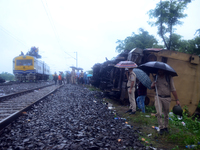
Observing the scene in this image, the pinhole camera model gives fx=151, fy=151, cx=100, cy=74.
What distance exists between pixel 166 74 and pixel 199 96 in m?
4.07

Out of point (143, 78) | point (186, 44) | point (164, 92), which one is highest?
point (186, 44)

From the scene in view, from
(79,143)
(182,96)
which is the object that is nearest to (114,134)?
(79,143)

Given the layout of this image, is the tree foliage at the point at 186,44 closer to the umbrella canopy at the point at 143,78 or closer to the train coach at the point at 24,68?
the umbrella canopy at the point at 143,78

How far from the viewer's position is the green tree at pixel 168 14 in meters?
22.0

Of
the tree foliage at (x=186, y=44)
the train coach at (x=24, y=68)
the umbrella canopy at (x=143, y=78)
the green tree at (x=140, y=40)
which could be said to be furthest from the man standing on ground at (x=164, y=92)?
the green tree at (x=140, y=40)

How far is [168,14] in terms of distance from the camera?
22219mm

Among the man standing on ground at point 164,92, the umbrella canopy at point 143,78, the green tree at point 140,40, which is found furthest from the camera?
the green tree at point 140,40

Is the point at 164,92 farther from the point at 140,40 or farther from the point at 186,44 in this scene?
the point at 140,40

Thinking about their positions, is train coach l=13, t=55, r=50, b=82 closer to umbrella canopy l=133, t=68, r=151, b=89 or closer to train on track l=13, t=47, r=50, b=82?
train on track l=13, t=47, r=50, b=82

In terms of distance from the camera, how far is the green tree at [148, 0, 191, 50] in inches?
867

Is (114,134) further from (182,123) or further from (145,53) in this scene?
(145,53)

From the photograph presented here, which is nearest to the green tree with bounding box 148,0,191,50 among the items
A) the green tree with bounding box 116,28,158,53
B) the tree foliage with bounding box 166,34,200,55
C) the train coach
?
the tree foliage with bounding box 166,34,200,55

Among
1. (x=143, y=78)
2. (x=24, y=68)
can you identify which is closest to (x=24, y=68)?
(x=24, y=68)

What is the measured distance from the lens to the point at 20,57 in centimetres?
2203
